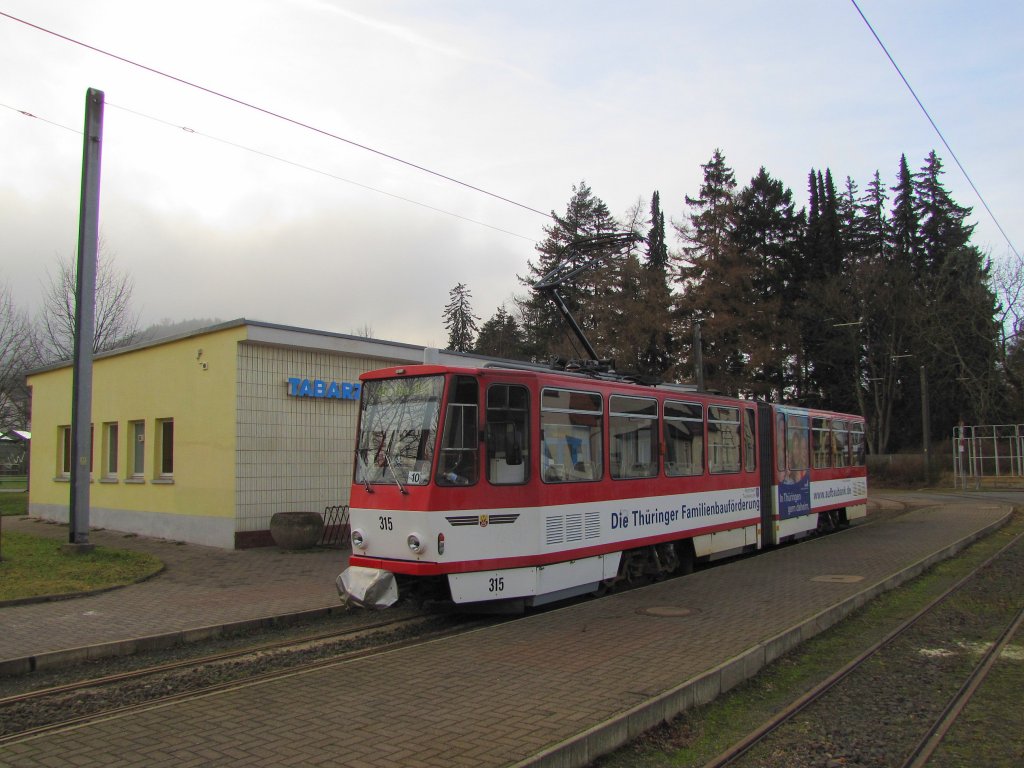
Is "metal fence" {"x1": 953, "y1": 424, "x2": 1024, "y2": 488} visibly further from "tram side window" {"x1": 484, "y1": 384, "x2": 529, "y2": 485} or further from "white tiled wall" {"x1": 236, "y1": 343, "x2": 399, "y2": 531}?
"tram side window" {"x1": 484, "y1": 384, "x2": 529, "y2": 485}

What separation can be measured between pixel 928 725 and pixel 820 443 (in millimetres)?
12730

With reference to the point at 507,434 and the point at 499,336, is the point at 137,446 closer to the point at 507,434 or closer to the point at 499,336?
the point at 507,434

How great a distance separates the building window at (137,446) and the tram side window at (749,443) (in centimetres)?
1350

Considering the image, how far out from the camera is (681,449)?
11.7 m

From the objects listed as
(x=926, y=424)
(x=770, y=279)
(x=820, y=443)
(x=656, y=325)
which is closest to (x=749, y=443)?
(x=820, y=443)

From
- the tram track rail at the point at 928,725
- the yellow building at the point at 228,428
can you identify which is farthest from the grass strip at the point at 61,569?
the tram track rail at the point at 928,725

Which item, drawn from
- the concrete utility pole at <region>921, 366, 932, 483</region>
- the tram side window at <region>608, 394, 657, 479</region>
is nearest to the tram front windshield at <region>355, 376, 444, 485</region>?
the tram side window at <region>608, 394, 657, 479</region>

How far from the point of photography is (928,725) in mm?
5688

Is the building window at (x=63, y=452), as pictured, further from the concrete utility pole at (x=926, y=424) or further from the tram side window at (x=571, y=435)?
the concrete utility pole at (x=926, y=424)

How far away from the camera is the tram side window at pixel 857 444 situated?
20.0 metres

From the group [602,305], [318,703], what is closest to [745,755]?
[318,703]

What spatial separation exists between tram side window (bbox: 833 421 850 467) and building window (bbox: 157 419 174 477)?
1550 cm

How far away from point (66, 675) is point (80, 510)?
718 centimetres

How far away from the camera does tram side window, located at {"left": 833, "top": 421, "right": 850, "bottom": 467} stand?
1872 centimetres
